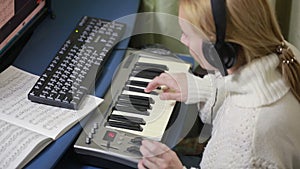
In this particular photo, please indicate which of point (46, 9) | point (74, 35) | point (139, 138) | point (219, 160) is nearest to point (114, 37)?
point (74, 35)

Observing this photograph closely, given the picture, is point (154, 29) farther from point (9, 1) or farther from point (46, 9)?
point (9, 1)

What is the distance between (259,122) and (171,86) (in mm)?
330

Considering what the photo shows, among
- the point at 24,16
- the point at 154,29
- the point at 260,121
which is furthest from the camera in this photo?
the point at 154,29

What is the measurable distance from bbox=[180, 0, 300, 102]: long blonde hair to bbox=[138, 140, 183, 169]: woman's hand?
0.27 meters

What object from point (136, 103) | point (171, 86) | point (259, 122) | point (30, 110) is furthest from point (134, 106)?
point (259, 122)

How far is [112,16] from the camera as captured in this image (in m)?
1.55

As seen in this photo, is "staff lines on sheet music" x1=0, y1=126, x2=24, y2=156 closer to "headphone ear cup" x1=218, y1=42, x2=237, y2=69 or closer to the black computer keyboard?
the black computer keyboard

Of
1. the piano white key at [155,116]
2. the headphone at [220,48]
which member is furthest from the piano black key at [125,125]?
Result: the headphone at [220,48]

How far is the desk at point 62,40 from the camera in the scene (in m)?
1.15

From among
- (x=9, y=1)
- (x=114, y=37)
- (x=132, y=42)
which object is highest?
(x=9, y=1)

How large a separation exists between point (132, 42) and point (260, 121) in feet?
2.33

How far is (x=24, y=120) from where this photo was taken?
1185 mm

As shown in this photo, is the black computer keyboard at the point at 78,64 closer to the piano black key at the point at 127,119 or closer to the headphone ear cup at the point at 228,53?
the piano black key at the point at 127,119

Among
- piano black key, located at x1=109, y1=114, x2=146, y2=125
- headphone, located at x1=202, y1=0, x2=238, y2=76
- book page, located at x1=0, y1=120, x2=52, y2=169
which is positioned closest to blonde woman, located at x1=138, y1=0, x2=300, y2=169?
headphone, located at x1=202, y1=0, x2=238, y2=76
